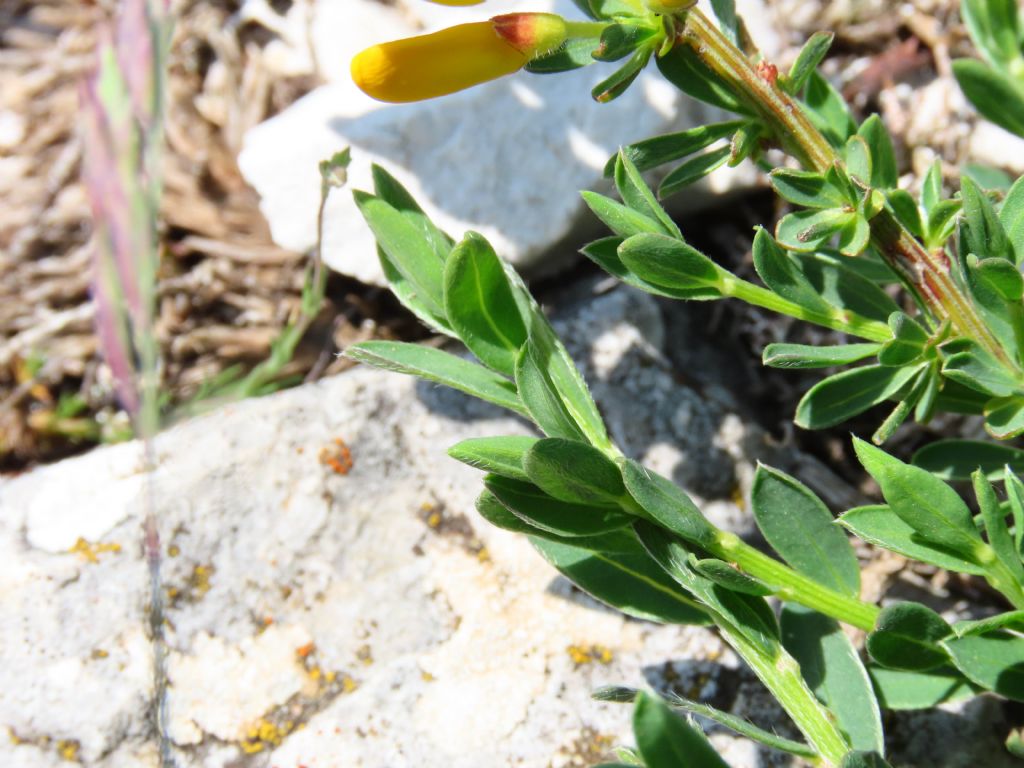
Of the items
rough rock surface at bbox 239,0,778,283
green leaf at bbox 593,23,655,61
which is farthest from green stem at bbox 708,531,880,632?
rough rock surface at bbox 239,0,778,283

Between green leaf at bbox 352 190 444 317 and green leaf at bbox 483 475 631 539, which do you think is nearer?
green leaf at bbox 483 475 631 539

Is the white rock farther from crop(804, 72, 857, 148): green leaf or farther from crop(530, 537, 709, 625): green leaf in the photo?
crop(530, 537, 709, 625): green leaf

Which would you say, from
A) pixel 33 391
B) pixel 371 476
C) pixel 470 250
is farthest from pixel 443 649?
pixel 33 391

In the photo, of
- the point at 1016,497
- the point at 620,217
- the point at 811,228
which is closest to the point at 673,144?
the point at 620,217

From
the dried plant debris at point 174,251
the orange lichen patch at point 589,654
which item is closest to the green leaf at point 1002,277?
the orange lichen patch at point 589,654

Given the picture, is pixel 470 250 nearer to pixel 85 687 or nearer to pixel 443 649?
pixel 443 649

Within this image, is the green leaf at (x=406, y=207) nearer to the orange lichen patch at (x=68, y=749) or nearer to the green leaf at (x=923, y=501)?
the green leaf at (x=923, y=501)
